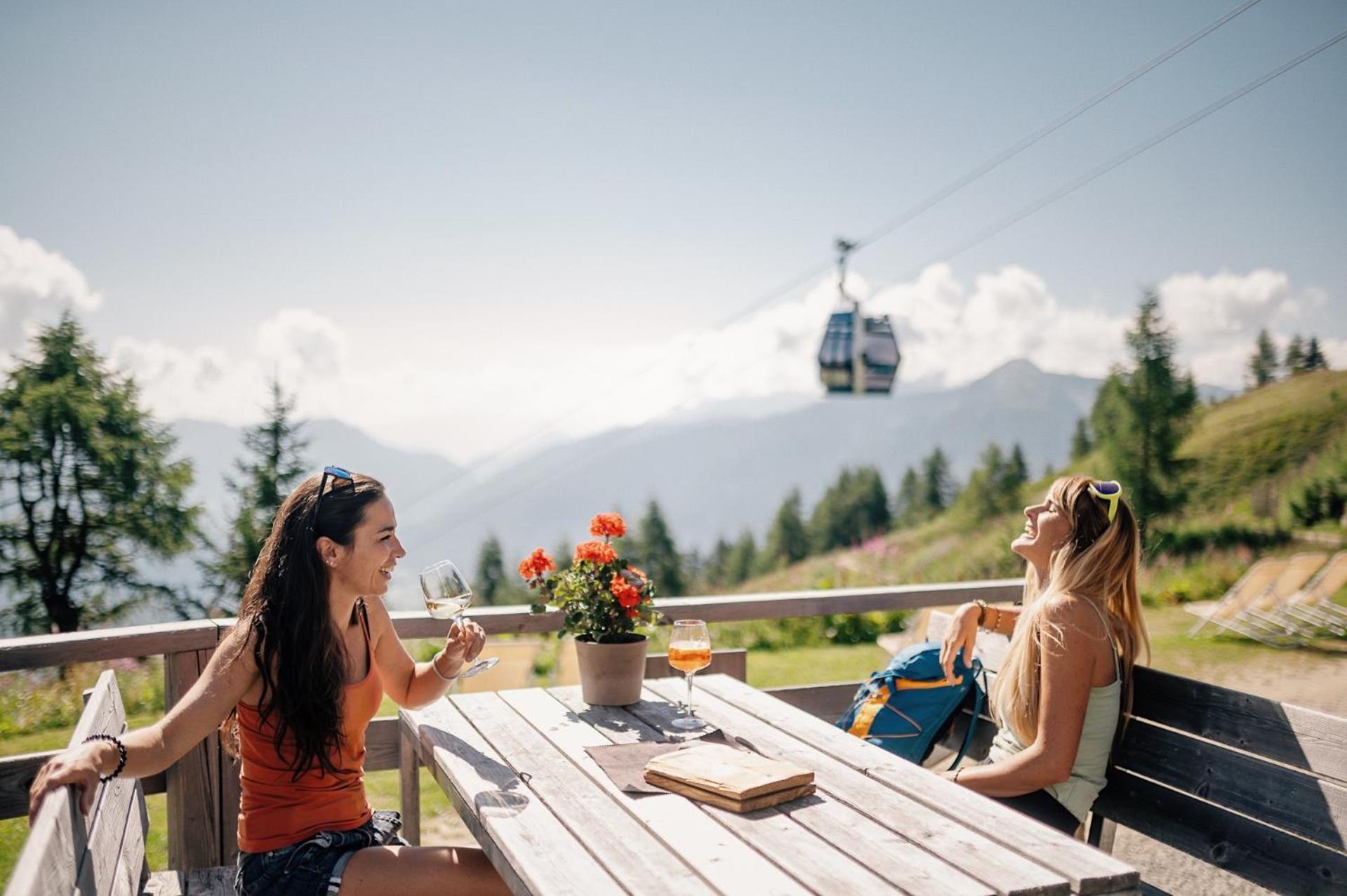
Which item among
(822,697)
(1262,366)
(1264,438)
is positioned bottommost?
(822,697)

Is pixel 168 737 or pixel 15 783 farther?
pixel 15 783

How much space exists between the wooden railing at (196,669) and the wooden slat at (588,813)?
56cm

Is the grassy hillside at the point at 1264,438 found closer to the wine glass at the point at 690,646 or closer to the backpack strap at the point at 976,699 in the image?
the backpack strap at the point at 976,699

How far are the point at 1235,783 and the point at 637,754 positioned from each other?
4.65 ft

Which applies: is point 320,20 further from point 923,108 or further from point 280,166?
point 280,166

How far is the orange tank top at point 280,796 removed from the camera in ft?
6.84

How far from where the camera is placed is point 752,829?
5.86 ft

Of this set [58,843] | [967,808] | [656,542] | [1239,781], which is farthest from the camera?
[656,542]

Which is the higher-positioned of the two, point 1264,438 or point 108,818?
point 1264,438

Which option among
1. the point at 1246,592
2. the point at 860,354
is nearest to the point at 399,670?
the point at 1246,592

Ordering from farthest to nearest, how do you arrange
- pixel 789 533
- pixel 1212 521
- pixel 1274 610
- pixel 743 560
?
pixel 743 560, pixel 789 533, pixel 1212 521, pixel 1274 610

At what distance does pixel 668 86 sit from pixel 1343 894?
1391 inches

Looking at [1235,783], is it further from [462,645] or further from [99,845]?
[99,845]

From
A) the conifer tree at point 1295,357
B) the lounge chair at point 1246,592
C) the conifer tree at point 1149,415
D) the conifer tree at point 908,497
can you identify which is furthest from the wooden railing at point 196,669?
the conifer tree at point 908,497
